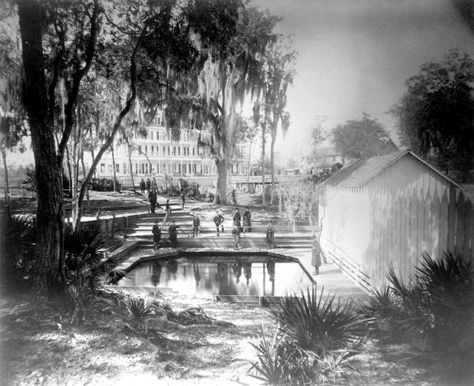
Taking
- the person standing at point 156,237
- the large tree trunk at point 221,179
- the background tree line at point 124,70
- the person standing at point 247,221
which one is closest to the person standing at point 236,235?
the person standing at point 247,221

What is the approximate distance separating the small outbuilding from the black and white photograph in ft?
0.09

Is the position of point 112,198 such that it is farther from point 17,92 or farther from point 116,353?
point 116,353

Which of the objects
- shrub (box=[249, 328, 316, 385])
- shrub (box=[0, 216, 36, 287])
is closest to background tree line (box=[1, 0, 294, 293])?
shrub (box=[0, 216, 36, 287])

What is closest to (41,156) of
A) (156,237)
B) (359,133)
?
(156,237)

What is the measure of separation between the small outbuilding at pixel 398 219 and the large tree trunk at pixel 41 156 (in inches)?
208

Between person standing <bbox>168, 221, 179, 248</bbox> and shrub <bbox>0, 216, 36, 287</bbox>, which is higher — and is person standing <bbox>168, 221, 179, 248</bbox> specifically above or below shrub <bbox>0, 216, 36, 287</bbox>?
below

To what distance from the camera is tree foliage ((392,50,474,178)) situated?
495 centimetres

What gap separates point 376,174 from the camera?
649 cm

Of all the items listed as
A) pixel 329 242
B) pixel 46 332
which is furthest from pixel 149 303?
pixel 329 242

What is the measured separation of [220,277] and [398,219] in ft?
19.1

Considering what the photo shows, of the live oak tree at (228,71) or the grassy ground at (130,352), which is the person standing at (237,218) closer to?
the live oak tree at (228,71)

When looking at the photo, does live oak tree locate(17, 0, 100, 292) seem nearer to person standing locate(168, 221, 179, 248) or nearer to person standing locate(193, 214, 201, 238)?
person standing locate(168, 221, 179, 248)

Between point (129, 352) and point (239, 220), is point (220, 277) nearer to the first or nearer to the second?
point (239, 220)

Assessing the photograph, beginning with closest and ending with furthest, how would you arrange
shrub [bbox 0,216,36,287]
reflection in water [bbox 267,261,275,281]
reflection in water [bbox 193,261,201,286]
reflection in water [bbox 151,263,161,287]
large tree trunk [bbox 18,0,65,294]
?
large tree trunk [bbox 18,0,65,294], shrub [bbox 0,216,36,287], reflection in water [bbox 151,263,161,287], reflection in water [bbox 193,261,201,286], reflection in water [bbox 267,261,275,281]
